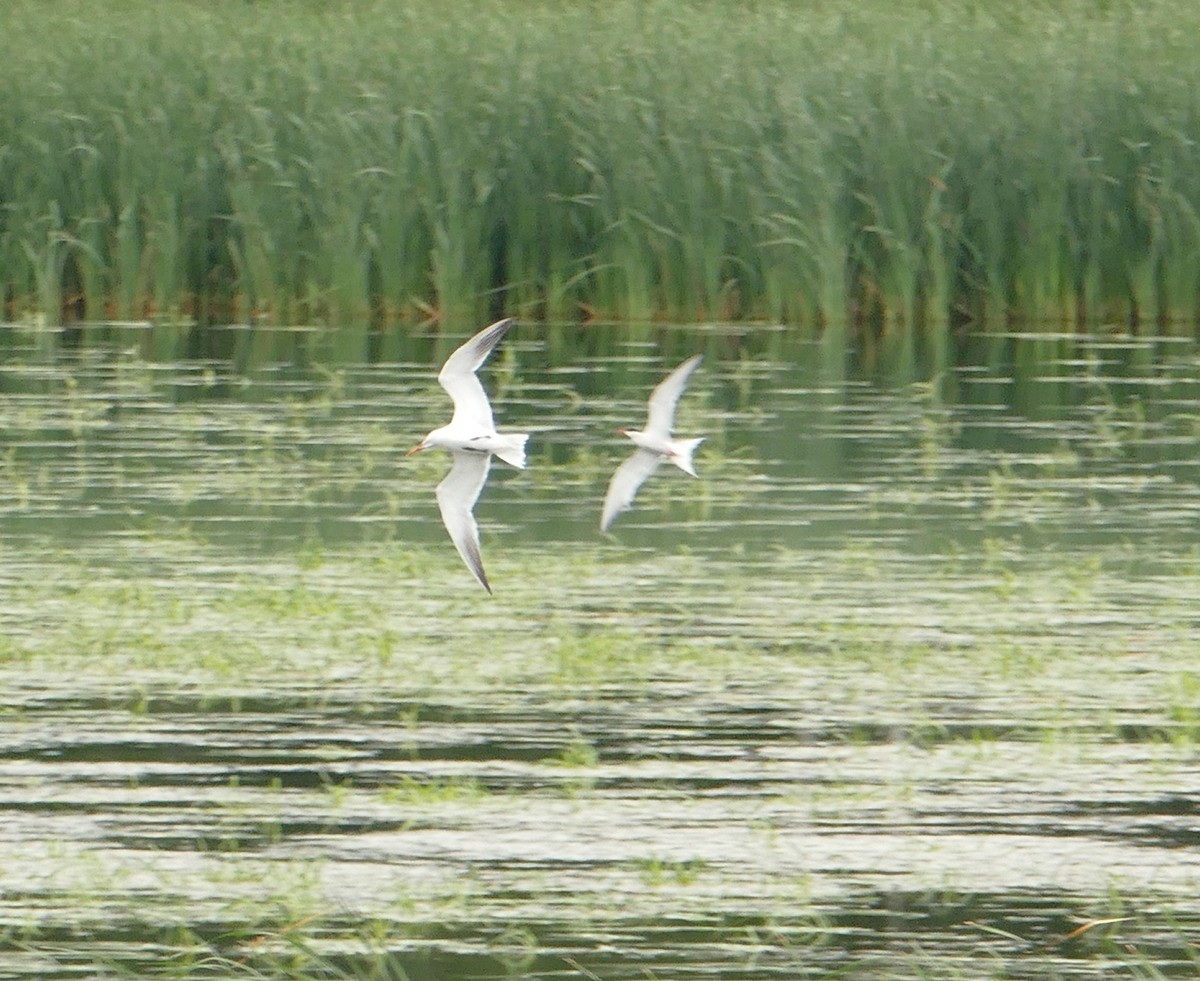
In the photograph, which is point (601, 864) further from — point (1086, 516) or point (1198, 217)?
point (1198, 217)

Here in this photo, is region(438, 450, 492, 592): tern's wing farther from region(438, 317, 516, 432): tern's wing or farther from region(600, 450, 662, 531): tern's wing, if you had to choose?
region(600, 450, 662, 531): tern's wing

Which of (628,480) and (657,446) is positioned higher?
(657,446)

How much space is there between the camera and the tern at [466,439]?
8.29 metres

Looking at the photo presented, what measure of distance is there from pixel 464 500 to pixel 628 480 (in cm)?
61

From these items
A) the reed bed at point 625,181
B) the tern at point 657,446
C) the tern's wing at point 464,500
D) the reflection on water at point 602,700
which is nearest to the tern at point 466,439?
the tern's wing at point 464,500

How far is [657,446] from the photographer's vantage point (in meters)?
8.48

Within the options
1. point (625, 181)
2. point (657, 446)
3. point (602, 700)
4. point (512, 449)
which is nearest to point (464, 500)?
point (512, 449)

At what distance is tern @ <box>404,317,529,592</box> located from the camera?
8.29 metres

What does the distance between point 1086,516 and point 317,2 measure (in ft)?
51.6

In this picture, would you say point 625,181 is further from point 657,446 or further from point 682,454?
point 682,454

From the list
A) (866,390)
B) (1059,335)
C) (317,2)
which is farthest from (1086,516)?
(317,2)

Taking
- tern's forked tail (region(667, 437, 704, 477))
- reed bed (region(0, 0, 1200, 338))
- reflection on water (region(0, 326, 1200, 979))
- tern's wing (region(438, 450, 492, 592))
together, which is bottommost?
reflection on water (region(0, 326, 1200, 979))

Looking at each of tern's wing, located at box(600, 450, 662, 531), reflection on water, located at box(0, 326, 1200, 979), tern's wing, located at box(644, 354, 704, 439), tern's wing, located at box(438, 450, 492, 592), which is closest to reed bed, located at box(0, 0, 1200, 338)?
reflection on water, located at box(0, 326, 1200, 979)

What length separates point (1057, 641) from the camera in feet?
26.3
